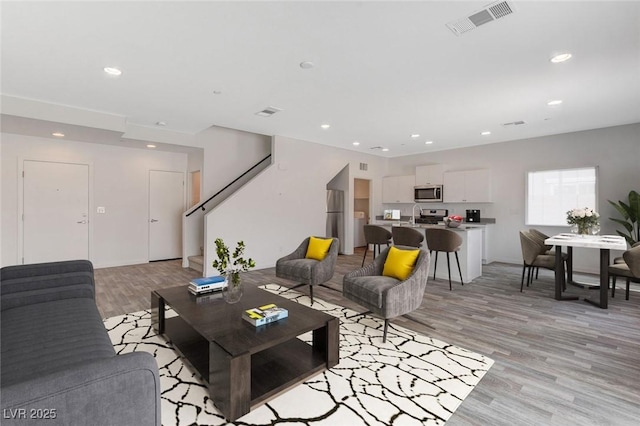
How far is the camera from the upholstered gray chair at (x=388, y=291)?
2.80 meters

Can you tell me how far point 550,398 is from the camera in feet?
6.58

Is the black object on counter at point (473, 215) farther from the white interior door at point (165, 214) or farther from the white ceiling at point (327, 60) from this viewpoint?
the white interior door at point (165, 214)

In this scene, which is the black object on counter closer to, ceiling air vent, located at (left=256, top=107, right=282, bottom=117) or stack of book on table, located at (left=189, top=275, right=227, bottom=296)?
ceiling air vent, located at (left=256, top=107, right=282, bottom=117)

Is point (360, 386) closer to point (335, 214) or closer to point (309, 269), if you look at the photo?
point (309, 269)

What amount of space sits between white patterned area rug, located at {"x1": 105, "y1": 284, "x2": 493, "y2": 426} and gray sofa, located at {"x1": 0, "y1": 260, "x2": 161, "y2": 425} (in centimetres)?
58

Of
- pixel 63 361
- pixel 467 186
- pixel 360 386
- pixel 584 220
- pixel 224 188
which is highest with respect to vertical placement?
pixel 467 186

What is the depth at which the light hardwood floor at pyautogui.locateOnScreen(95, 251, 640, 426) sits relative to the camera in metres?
1.90

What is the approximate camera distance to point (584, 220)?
441 cm

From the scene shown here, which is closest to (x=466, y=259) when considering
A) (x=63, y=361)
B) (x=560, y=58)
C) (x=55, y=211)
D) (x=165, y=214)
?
(x=560, y=58)

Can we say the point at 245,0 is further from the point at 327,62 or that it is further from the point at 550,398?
the point at 550,398

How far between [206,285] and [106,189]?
4564mm

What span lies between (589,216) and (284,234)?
518 centimetres

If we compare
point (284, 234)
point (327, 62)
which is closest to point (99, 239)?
point (284, 234)

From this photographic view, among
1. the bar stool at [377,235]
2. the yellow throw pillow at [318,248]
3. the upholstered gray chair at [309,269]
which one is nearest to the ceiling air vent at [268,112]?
the yellow throw pillow at [318,248]
